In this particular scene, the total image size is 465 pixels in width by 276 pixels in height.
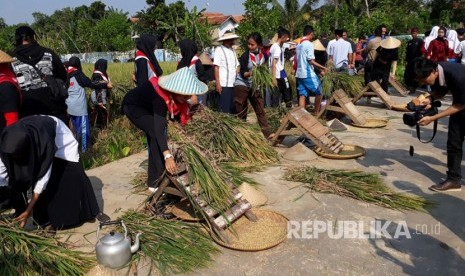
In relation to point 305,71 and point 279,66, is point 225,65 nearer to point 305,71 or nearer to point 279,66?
point 305,71

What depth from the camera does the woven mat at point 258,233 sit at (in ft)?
9.39

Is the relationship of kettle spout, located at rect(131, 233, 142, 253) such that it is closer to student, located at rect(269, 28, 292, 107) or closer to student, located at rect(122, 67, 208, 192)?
student, located at rect(122, 67, 208, 192)

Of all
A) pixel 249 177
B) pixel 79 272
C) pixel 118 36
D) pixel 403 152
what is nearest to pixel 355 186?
pixel 249 177

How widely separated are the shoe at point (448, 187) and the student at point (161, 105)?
8.09 feet

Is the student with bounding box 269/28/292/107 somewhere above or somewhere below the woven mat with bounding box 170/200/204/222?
above

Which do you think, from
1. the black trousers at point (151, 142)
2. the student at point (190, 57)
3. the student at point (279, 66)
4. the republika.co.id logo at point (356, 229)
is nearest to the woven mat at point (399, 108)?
the student at point (279, 66)

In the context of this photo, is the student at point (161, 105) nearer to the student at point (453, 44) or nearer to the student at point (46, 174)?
the student at point (46, 174)

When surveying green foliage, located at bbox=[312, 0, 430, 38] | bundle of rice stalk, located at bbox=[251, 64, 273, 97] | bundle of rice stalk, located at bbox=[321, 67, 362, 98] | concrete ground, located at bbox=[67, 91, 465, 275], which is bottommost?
concrete ground, located at bbox=[67, 91, 465, 275]

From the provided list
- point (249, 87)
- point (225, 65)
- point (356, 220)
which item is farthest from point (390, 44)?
point (356, 220)

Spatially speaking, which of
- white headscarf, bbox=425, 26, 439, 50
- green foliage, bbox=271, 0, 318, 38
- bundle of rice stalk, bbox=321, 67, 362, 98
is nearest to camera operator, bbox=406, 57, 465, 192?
bundle of rice stalk, bbox=321, 67, 362, 98

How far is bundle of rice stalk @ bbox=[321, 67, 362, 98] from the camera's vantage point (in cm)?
704

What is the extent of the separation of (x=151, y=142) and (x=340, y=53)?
5724mm

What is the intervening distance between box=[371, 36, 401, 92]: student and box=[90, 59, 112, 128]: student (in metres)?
5.14

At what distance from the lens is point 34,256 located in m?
2.55
